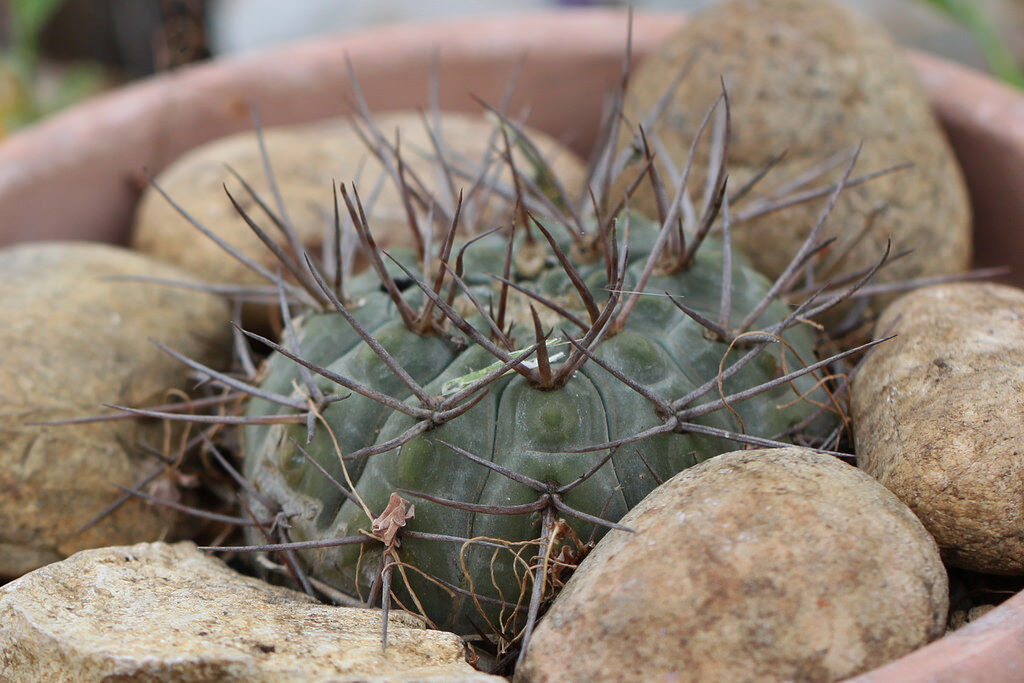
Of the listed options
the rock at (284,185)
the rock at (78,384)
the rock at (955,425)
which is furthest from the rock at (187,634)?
the rock at (284,185)

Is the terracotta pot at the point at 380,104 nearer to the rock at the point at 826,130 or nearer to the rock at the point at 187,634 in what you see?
the rock at the point at 826,130

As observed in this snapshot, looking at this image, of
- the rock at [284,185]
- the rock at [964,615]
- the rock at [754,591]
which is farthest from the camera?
the rock at [284,185]

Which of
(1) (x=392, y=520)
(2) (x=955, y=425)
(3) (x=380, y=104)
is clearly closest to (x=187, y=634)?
(1) (x=392, y=520)

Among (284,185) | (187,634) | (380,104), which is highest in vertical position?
(380,104)

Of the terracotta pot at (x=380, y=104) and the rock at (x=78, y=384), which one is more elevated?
the terracotta pot at (x=380, y=104)

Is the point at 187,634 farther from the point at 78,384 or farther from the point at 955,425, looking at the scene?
the point at 955,425

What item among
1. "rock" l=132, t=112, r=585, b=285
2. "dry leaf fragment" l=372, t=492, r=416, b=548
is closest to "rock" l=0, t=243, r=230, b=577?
"rock" l=132, t=112, r=585, b=285
